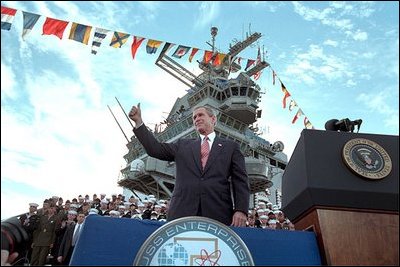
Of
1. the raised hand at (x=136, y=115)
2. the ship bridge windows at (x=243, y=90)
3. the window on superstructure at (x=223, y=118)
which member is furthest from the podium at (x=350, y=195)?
the ship bridge windows at (x=243, y=90)

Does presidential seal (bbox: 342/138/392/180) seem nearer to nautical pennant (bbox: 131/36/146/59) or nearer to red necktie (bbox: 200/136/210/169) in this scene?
red necktie (bbox: 200/136/210/169)

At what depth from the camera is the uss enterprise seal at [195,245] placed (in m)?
2.21

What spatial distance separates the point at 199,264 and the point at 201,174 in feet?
3.18

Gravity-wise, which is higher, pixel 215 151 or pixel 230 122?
pixel 230 122

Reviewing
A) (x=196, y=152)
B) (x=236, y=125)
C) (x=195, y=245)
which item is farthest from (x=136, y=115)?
(x=236, y=125)

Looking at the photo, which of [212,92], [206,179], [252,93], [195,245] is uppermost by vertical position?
[212,92]

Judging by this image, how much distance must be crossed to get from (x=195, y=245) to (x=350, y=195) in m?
1.30

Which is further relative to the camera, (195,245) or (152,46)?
(152,46)

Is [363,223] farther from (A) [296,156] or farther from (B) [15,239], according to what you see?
(B) [15,239]

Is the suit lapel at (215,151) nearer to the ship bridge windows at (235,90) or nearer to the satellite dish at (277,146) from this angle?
the ship bridge windows at (235,90)

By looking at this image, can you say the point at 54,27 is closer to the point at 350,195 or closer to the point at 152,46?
the point at 152,46

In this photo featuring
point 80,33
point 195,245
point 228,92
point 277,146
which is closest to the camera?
point 195,245

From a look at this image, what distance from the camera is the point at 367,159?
288 centimetres

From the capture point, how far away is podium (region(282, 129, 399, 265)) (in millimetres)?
2582
